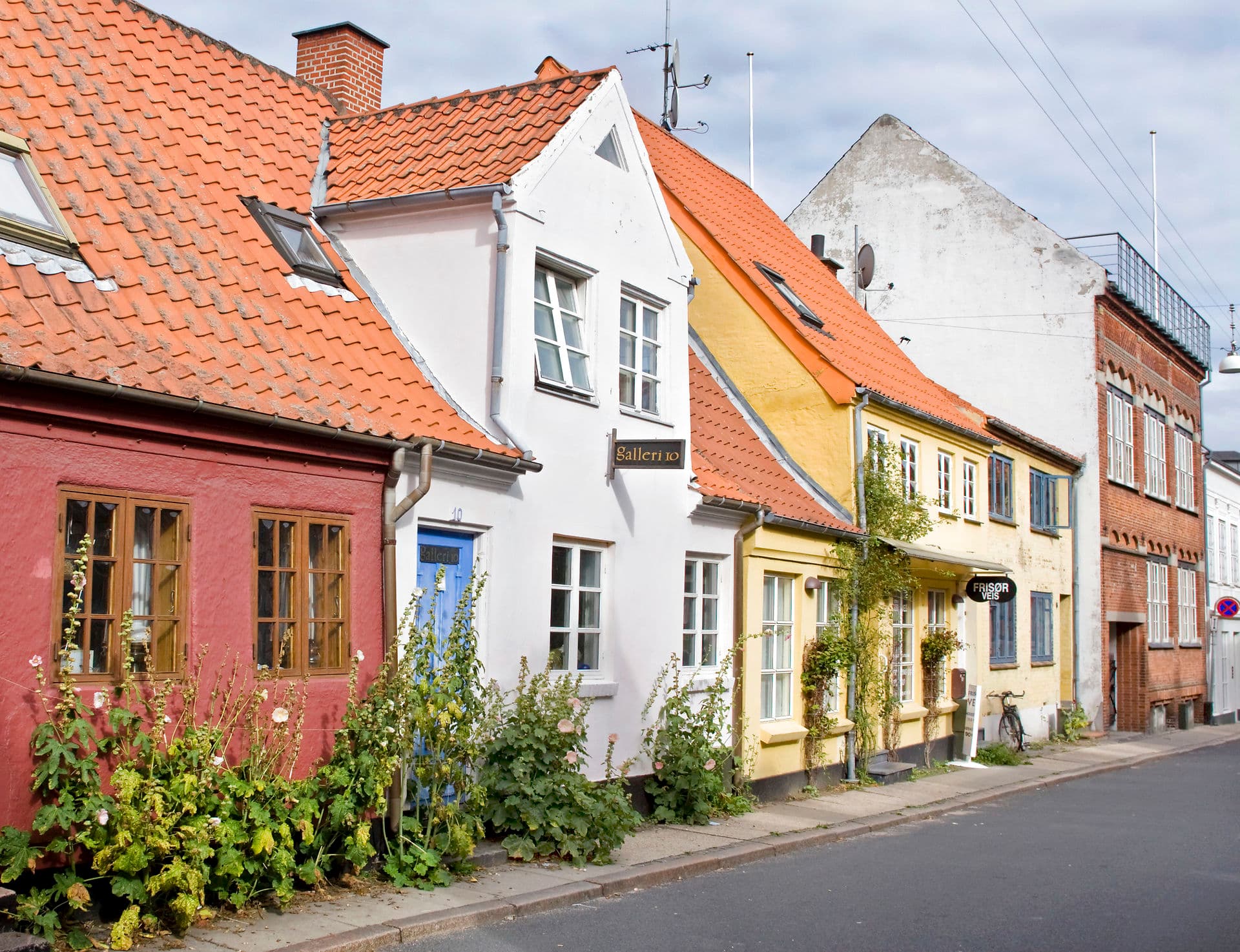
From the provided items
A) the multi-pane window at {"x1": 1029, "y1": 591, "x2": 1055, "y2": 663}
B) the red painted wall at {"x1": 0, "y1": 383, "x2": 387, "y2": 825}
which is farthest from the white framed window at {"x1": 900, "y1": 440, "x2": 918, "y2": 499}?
the red painted wall at {"x1": 0, "y1": 383, "x2": 387, "y2": 825}

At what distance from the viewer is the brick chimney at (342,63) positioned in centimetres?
1472

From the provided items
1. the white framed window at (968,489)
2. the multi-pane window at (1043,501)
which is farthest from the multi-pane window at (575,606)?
the multi-pane window at (1043,501)

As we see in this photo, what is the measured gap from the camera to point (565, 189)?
12.0 m

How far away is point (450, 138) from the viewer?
1221 centimetres

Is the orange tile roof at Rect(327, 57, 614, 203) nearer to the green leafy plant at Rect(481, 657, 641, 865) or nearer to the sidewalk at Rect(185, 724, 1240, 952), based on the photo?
the green leafy plant at Rect(481, 657, 641, 865)

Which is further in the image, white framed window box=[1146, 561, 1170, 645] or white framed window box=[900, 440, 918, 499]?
white framed window box=[1146, 561, 1170, 645]

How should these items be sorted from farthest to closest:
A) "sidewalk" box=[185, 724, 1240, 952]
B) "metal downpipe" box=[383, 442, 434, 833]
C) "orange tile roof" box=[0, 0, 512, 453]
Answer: "metal downpipe" box=[383, 442, 434, 833], "orange tile roof" box=[0, 0, 512, 453], "sidewalk" box=[185, 724, 1240, 952]

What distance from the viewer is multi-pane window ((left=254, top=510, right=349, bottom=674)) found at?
28.8 ft

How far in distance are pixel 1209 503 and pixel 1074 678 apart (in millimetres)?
13629

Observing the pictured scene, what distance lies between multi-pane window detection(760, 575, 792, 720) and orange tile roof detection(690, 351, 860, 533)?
88cm

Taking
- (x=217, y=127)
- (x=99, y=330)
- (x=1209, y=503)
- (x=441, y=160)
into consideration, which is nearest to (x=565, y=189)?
(x=441, y=160)

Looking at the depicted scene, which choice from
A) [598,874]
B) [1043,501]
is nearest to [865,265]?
[1043,501]

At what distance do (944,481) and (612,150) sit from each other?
10.2 metres

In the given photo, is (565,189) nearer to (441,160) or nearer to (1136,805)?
(441,160)
